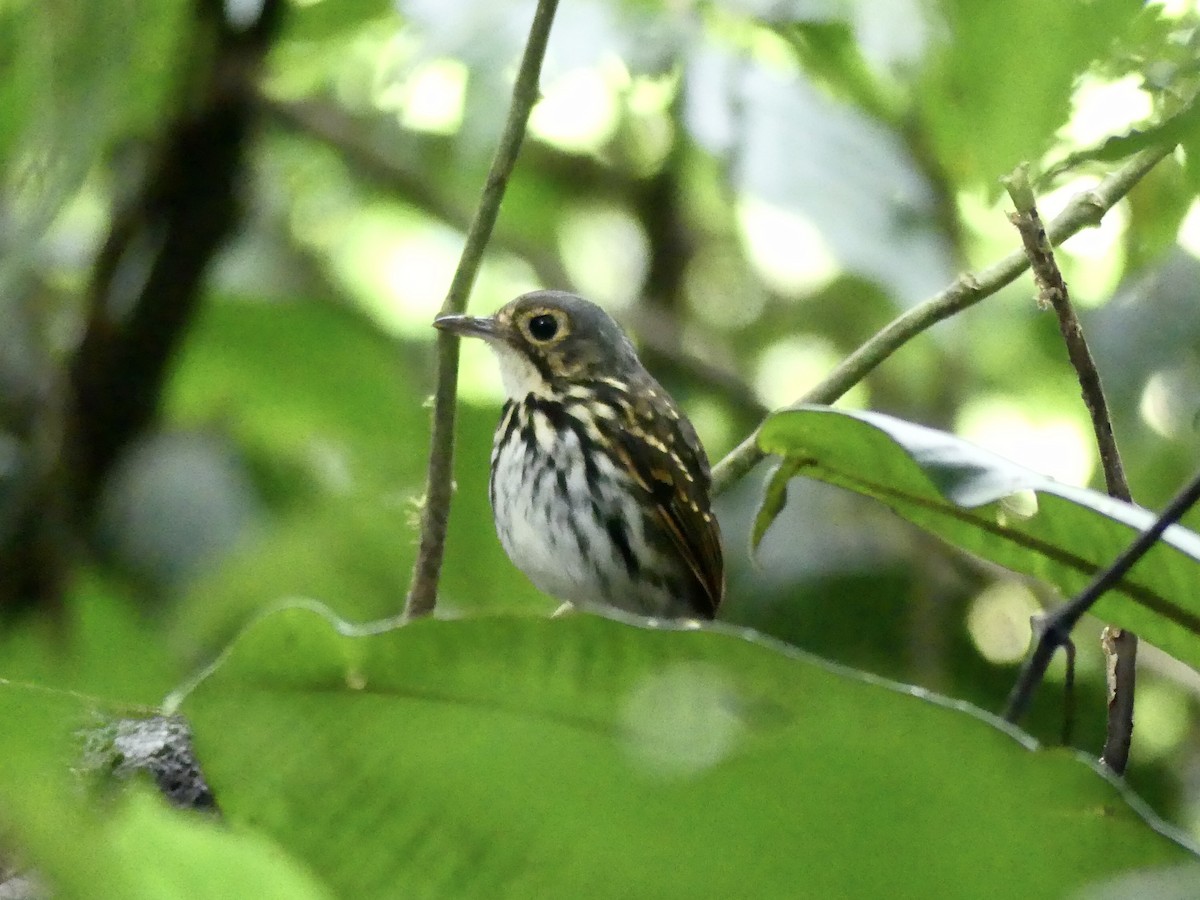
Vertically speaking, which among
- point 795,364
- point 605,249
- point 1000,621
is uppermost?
point 605,249

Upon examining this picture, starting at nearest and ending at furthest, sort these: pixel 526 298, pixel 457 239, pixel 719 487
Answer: pixel 719 487
pixel 526 298
pixel 457 239

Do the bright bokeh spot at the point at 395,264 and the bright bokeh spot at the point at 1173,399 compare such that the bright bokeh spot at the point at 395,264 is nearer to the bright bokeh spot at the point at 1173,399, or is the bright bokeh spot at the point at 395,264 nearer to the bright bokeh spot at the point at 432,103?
the bright bokeh spot at the point at 432,103

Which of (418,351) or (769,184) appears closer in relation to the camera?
(769,184)

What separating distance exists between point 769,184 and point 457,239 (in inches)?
57.1

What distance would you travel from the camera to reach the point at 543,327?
11.3 feet

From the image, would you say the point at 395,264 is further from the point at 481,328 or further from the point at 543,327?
the point at 481,328

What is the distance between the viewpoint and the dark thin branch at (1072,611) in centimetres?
97

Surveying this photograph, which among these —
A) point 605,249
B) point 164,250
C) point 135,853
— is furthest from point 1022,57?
point 605,249

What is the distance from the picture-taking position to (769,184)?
3.63 m

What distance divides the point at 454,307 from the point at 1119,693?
1.03m

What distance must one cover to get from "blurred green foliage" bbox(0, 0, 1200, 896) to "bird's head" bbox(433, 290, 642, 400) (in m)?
0.37

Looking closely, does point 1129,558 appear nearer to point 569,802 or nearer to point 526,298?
point 569,802

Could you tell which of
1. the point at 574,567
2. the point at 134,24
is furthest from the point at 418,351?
the point at 134,24

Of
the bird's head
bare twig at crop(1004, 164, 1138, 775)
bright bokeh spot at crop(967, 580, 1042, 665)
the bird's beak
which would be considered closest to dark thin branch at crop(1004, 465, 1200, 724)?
bare twig at crop(1004, 164, 1138, 775)
